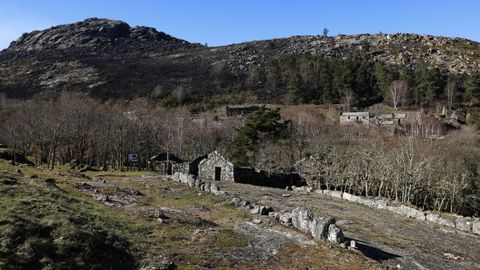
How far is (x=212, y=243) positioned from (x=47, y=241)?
6039 millimetres

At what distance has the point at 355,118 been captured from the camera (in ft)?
300

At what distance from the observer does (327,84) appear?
118625 mm

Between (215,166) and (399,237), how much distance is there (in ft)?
88.5

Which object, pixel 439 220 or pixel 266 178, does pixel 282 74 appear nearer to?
pixel 266 178

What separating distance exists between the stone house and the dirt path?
56619 mm

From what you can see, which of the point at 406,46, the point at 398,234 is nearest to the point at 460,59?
the point at 406,46

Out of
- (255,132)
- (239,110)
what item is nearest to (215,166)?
(255,132)

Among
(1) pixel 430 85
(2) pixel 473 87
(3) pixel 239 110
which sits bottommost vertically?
(3) pixel 239 110

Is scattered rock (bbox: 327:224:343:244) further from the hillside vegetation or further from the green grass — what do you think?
the hillside vegetation

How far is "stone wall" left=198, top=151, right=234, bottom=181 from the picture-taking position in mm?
47353

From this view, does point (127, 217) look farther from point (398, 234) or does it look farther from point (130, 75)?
point (130, 75)

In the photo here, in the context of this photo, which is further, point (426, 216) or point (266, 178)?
point (266, 178)

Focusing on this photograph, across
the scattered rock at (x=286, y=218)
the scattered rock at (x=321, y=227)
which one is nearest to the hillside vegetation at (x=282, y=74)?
the scattered rock at (x=286, y=218)

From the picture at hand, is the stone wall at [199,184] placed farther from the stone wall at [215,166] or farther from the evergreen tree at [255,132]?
the evergreen tree at [255,132]
